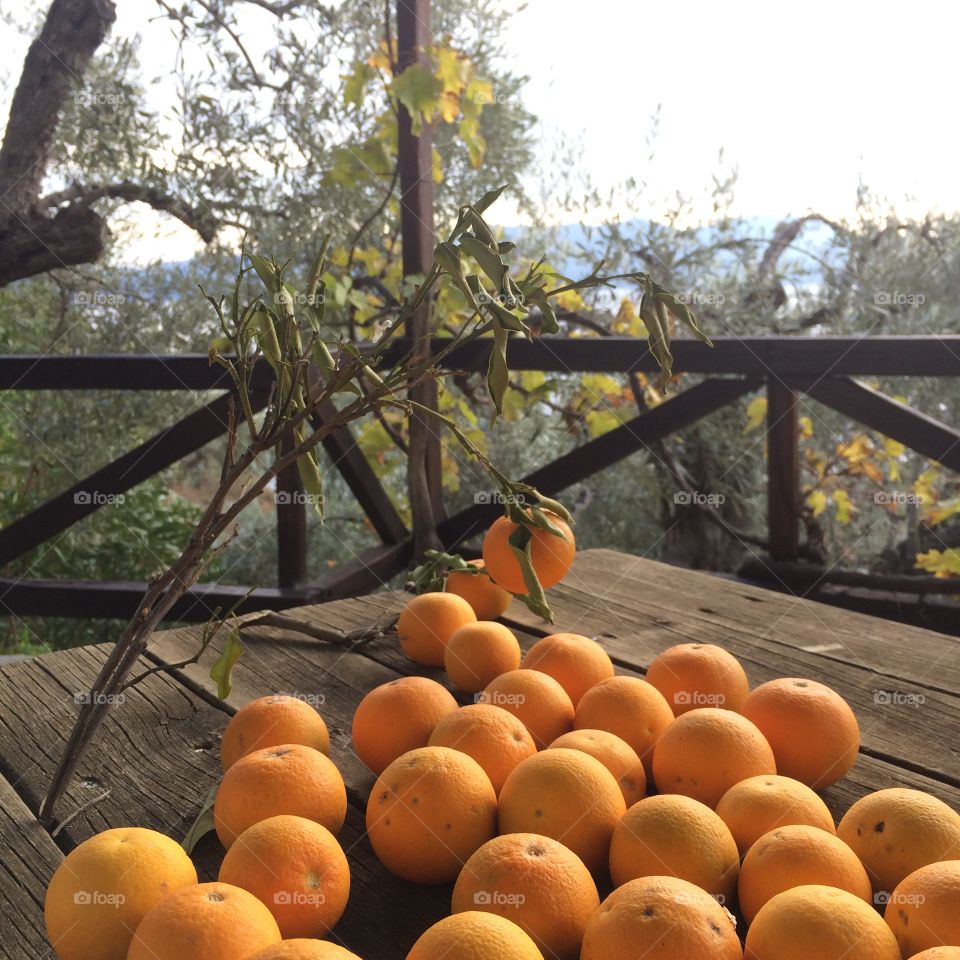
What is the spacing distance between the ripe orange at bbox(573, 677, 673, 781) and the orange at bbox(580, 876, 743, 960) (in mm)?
262

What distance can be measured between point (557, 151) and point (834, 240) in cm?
109

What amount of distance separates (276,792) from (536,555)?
343 mm

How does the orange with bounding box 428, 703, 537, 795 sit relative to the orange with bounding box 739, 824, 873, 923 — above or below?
above

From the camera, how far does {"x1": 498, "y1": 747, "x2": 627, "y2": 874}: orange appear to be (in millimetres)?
661

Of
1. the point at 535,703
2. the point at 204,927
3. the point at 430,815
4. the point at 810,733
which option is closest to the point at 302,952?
the point at 204,927

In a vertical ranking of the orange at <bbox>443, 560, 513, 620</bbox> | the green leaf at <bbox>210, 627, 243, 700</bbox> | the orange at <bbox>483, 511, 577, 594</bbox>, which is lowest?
the orange at <bbox>443, 560, 513, 620</bbox>

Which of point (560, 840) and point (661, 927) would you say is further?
point (560, 840)

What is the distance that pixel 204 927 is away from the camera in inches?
20.6

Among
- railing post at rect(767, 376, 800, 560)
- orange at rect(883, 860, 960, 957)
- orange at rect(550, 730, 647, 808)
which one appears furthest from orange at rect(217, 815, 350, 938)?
railing post at rect(767, 376, 800, 560)

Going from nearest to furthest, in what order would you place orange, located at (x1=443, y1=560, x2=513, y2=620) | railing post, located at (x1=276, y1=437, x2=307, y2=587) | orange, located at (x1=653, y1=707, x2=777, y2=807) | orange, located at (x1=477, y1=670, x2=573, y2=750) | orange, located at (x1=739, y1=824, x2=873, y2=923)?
orange, located at (x1=739, y1=824, x2=873, y2=923) < orange, located at (x1=653, y1=707, x2=777, y2=807) < orange, located at (x1=477, y1=670, x2=573, y2=750) < orange, located at (x1=443, y1=560, x2=513, y2=620) < railing post, located at (x1=276, y1=437, x2=307, y2=587)

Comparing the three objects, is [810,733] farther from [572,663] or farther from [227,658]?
[227,658]

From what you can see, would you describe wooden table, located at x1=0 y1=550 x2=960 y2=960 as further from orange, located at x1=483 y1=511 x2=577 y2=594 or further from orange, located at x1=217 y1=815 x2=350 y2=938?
orange, located at x1=483 y1=511 x2=577 y2=594

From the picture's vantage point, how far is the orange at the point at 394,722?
0.82m

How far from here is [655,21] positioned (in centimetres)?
300
